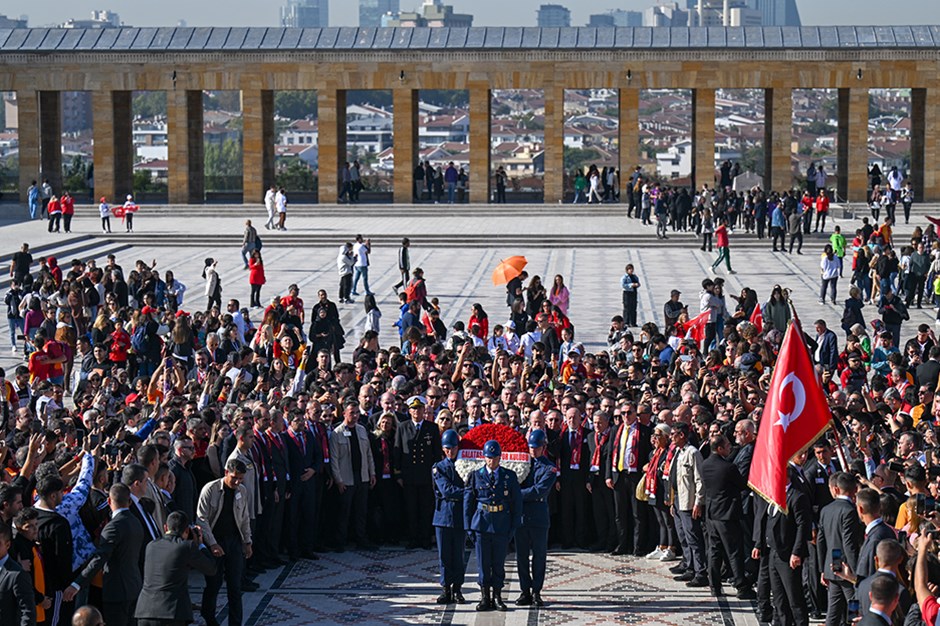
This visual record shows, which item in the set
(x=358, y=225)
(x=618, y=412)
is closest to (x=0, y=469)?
(x=618, y=412)

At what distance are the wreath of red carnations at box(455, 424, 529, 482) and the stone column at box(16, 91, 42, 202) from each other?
37078 mm

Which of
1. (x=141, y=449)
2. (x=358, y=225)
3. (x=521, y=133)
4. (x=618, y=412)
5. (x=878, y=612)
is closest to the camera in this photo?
(x=878, y=612)

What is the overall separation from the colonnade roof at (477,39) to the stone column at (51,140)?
1.86 m

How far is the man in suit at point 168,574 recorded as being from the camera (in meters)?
9.27

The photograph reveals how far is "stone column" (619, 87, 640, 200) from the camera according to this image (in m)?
45.1

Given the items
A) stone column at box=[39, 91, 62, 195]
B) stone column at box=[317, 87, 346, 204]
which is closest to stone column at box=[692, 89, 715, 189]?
stone column at box=[317, 87, 346, 204]

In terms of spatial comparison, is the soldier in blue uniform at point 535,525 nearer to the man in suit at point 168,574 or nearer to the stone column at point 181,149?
the man in suit at point 168,574

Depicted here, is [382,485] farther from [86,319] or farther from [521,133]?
[521,133]

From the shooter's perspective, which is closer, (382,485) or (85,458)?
(85,458)

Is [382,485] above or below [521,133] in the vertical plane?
below

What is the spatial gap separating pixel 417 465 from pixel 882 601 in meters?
5.84

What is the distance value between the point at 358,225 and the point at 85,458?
102ft

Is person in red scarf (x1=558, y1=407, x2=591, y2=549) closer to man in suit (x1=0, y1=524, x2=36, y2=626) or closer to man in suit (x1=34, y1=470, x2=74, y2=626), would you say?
man in suit (x1=34, y1=470, x2=74, y2=626)

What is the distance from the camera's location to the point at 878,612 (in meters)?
7.78
